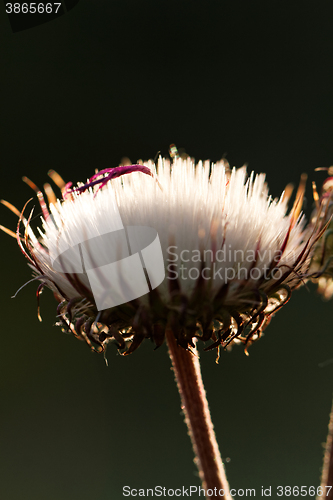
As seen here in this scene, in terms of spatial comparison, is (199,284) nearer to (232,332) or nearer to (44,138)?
(232,332)

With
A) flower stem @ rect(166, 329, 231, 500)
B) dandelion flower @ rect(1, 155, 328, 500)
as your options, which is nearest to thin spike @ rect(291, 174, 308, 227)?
dandelion flower @ rect(1, 155, 328, 500)

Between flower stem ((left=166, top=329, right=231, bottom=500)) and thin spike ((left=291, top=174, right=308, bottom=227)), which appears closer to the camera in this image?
flower stem ((left=166, top=329, right=231, bottom=500))

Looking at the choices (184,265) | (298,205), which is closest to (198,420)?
A: (184,265)

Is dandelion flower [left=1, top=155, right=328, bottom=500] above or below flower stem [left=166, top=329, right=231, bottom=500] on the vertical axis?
above

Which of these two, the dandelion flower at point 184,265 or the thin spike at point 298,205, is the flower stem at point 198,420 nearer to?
the dandelion flower at point 184,265

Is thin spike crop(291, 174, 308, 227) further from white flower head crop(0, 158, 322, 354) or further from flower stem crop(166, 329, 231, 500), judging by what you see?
flower stem crop(166, 329, 231, 500)

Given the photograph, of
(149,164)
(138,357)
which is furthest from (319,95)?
(149,164)
